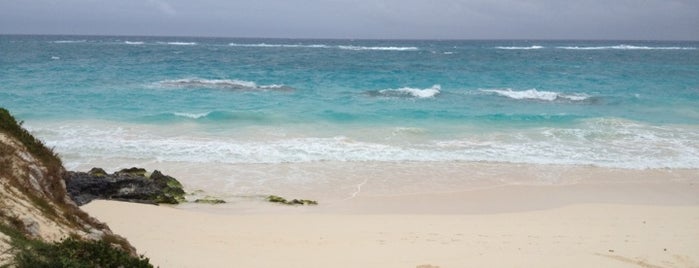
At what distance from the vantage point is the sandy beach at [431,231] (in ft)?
26.4

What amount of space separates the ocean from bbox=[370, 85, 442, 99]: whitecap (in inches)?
2.7

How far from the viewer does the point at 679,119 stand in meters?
22.7

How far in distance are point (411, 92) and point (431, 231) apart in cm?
2101

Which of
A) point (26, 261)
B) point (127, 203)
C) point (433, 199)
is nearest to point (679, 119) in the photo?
point (433, 199)

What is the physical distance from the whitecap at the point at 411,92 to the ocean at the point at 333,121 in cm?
7

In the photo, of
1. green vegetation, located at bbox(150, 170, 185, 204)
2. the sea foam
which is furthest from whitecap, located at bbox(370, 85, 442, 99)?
green vegetation, located at bbox(150, 170, 185, 204)

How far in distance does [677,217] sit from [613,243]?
2.49m

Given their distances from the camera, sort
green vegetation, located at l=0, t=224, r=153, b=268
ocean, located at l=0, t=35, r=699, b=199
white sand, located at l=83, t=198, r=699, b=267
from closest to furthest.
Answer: green vegetation, located at l=0, t=224, r=153, b=268 → white sand, located at l=83, t=198, r=699, b=267 → ocean, located at l=0, t=35, r=699, b=199

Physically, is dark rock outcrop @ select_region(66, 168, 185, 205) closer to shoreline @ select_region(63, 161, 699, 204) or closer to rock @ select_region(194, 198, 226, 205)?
rock @ select_region(194, 198, 226, 205)

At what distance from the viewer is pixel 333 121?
21031 mm

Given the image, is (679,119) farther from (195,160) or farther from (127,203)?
(127,203)

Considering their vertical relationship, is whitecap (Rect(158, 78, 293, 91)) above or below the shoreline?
above

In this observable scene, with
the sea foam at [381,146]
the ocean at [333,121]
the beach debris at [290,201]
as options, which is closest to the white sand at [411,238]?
the beach debris at [290,201]

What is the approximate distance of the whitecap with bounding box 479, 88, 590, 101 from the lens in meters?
29.0
